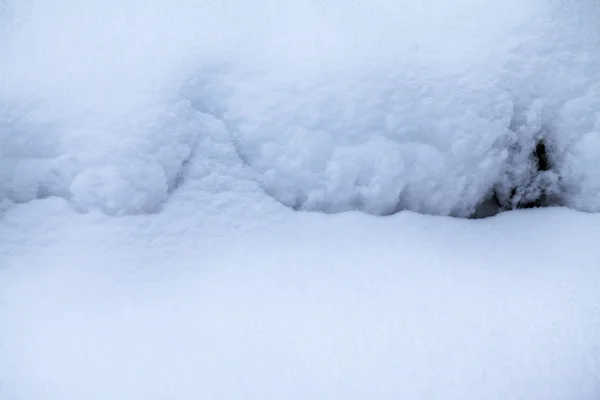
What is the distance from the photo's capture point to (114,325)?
3.89 ft

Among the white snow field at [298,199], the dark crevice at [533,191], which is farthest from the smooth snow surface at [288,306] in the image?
the dark crevice at [533,191]

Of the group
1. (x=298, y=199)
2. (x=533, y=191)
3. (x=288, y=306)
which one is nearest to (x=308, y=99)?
(x=298, y=199)

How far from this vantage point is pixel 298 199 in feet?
4.80

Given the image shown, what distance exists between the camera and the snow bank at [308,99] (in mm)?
1369

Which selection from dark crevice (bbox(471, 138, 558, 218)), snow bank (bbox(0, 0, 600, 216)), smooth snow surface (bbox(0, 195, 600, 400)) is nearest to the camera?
smooth snow surface (bbox(0, 195, 600, 400))

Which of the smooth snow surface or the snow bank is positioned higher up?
the snow bank

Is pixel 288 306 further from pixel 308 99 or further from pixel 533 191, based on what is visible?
pixel 533 191

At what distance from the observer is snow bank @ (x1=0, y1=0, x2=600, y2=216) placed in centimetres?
137

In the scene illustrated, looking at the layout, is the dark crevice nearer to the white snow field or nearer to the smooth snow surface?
the white snow field

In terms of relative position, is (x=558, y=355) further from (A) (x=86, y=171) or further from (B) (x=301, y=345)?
(A) (x=86, y=171)

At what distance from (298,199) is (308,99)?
0.29 metres

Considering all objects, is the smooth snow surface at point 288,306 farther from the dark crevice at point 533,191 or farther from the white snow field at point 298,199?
the dark crevice at point 533,191

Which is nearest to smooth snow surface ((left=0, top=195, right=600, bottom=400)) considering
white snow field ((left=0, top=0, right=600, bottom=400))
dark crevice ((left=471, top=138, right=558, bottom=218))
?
white snow field ((left=0, top=0, right=600, bottom=400))

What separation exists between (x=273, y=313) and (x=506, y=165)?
34.3 inches
